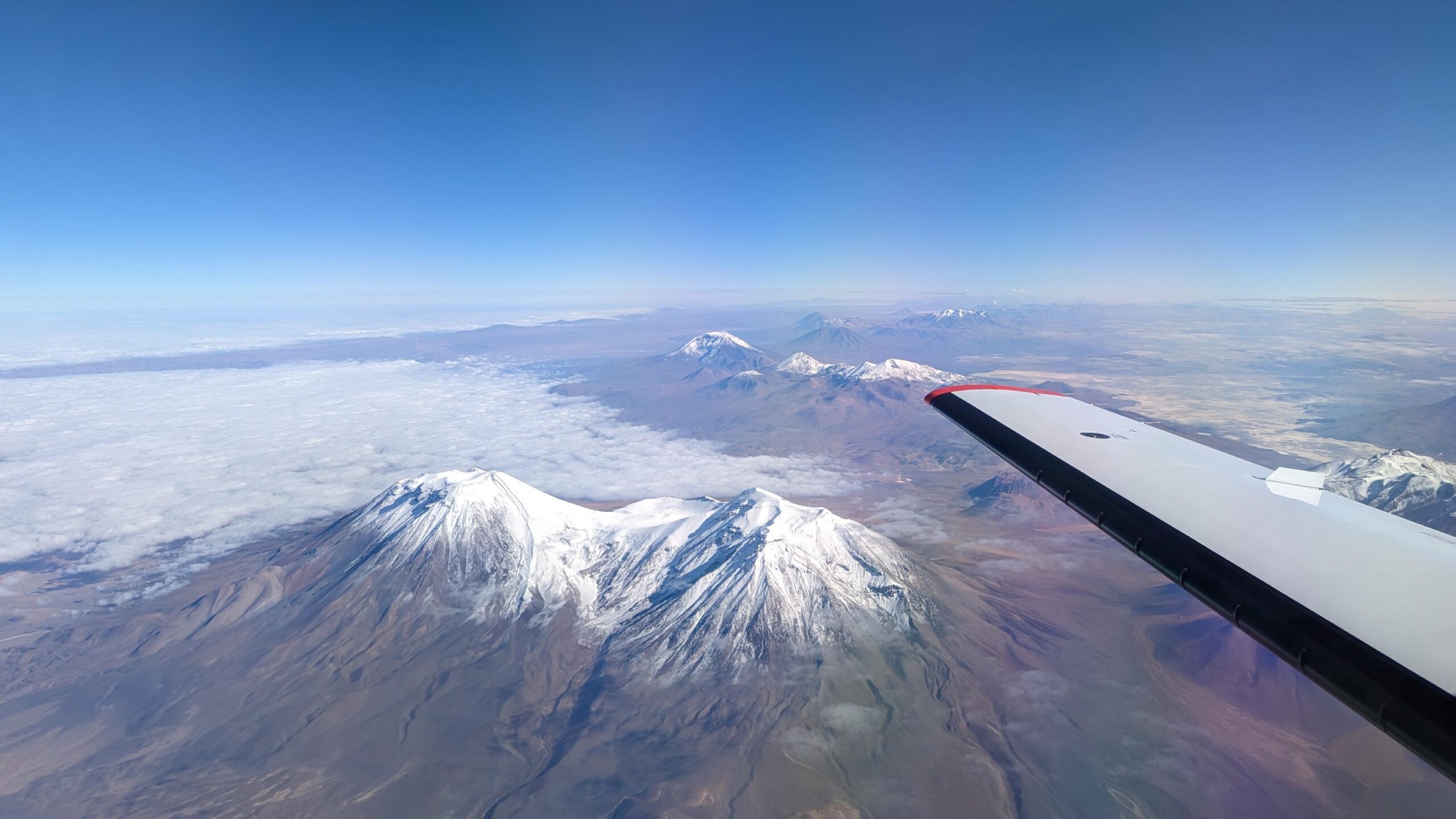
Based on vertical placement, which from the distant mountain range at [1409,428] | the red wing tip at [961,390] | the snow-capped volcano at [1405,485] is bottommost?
the distant mountain range at [1409,428]

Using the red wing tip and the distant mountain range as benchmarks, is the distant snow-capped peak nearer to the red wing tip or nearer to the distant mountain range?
the distant mountain range

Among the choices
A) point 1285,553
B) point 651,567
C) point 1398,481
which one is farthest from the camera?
point 1398,481

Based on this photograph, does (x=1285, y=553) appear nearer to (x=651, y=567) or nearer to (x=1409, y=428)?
(x=651, y=567)

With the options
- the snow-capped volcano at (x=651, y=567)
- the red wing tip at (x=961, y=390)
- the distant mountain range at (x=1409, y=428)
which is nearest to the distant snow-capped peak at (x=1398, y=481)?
the distant mountain range at (x=1409, y=428)

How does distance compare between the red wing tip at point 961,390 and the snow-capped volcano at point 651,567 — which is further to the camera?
the snow-capped volcano at point 651,567

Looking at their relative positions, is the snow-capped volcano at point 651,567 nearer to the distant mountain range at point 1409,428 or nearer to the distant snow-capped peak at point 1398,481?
the distant snow-capped peak at point 1398,481

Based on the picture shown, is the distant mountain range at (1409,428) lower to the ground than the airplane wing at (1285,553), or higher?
lower

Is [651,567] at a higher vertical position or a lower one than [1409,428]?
higher

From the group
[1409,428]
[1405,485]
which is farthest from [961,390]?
[1409,428]

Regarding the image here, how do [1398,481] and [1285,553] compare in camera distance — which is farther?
[1398,481]
